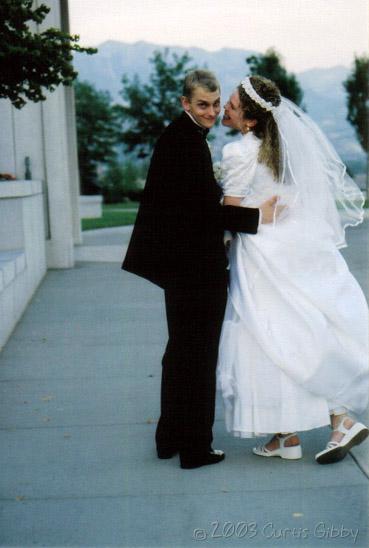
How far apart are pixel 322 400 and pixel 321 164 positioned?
3.96 ft

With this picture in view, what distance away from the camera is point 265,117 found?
14.0 ft

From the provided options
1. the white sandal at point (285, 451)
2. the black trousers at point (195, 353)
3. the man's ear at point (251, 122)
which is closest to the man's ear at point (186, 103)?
the man's ear at point (251, 122)

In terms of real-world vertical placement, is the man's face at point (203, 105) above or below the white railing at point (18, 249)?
above

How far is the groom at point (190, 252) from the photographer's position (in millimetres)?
4188

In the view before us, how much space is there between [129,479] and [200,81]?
1.99 m

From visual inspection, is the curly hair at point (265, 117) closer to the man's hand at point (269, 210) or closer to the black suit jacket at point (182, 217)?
the man's hand at point (269, 210)

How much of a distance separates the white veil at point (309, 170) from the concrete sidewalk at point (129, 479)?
49.7 inches

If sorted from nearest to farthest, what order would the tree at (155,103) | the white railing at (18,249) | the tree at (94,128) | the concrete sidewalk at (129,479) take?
1. the concrete sidewalk at (129,479)
2. the white railing at (18,249)
3. the tree at (155,103)
4. the tree at (94,128)

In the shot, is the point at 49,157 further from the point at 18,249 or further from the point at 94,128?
the point at 94,128

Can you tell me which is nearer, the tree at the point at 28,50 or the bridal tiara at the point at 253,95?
the bridal tiara at the point at 253,95

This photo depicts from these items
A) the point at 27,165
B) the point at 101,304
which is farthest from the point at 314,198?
the point at 27,165

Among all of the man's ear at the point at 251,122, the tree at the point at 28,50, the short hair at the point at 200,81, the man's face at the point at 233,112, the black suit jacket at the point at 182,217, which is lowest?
the black suit jacket at the point at 182,217

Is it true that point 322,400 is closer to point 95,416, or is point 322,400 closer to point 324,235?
point 324,235

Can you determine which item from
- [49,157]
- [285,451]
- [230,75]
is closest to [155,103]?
[49,157]
